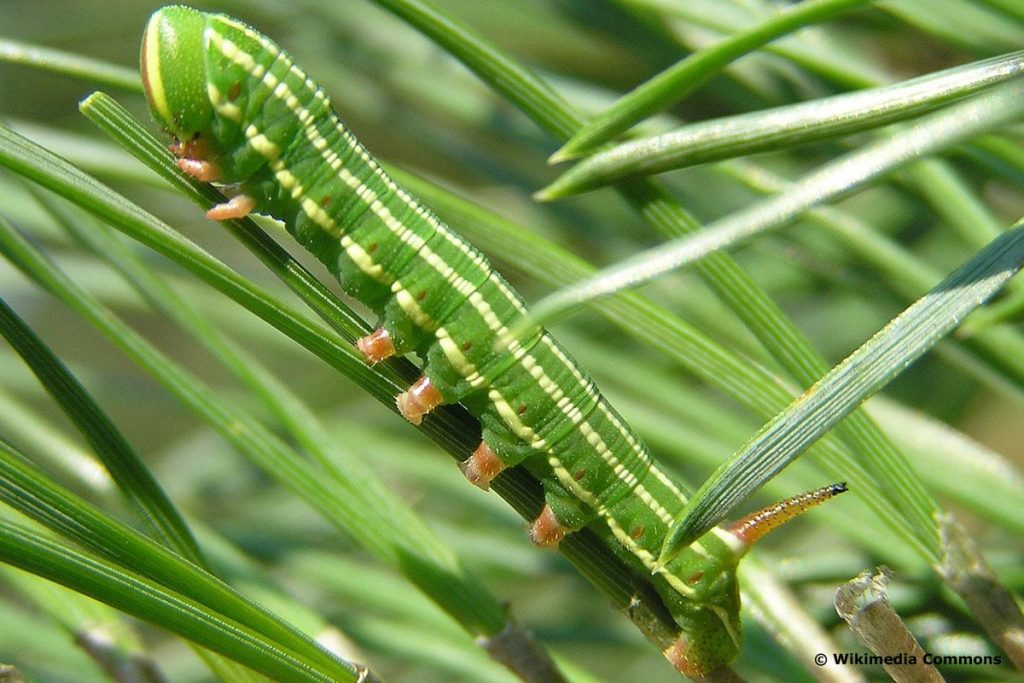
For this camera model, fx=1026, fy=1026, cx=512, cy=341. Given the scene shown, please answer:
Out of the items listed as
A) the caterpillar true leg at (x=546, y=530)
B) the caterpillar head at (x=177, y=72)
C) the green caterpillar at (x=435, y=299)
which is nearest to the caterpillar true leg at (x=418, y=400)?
the green caterpillar at (x=435, y=299)

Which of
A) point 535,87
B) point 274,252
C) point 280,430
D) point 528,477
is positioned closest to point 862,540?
point 528,477

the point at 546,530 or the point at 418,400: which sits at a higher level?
the point at 418,400

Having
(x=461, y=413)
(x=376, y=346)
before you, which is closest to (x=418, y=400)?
(x=376, y=346)

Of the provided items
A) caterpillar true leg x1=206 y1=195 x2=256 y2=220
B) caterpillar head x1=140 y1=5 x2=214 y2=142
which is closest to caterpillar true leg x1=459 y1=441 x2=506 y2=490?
caterpillar true leg x1=206 y1=195 x2=256 y2=220

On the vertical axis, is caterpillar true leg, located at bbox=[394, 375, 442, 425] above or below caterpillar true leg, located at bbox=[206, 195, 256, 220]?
below

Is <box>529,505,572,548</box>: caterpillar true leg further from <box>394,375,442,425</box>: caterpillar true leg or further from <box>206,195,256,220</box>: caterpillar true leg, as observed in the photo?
<box>206,195,256,220</box>: caterpillar true leg

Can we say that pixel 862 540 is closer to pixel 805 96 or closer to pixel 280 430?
pixel 805 96

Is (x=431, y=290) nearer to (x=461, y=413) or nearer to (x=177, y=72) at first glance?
(x=461, y=413)
